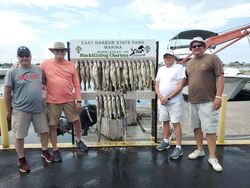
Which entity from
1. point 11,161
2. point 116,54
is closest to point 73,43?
point 116,54

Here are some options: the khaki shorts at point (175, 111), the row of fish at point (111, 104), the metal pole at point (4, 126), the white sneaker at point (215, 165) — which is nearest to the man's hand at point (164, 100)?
the khaki shorts at point (175, 111)

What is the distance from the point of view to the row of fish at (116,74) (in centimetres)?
548

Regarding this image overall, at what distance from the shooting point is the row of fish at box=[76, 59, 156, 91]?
18.0 feet

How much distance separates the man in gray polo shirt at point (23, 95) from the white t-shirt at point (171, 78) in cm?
205

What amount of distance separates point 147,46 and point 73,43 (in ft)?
4.58

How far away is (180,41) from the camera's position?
2042 cm

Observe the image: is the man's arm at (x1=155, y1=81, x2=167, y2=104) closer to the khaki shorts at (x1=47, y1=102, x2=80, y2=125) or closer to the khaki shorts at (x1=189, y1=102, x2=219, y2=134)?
the khaki shorts at (x1=189, y1=102, x2=219, y2=134)

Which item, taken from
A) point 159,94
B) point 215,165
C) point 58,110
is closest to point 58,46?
point 58,110

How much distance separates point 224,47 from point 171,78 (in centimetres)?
1338

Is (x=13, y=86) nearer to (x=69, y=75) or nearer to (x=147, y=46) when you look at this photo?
(x=69, y=75)

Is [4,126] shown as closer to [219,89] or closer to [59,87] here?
[59,87]

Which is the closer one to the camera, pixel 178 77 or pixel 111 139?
pixel 178 77

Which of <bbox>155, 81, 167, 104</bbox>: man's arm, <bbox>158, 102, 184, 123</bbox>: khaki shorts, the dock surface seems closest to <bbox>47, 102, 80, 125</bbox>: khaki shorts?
the dock surface

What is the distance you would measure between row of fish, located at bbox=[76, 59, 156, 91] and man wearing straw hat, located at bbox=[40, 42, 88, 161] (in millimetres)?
588
